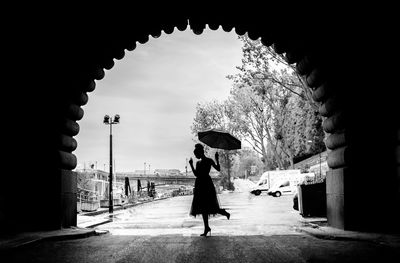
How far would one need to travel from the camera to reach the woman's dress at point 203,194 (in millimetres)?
10922

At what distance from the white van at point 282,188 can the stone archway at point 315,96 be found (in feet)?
131

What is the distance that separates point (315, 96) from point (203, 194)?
4.21 meters

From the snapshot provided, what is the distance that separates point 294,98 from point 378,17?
119 ft

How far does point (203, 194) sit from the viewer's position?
35.9 ft

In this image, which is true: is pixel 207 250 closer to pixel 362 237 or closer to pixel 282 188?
pixel 362 237

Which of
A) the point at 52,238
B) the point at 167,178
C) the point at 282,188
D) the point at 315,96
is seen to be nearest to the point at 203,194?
the point at 52,238

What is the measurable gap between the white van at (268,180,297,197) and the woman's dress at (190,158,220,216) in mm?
41918

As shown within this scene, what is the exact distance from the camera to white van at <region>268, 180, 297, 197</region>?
52.1 m

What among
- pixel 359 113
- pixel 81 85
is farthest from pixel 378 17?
pixel 81 85

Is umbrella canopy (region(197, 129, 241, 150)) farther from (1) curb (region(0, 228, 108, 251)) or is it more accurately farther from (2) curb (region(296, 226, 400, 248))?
(1) curb (region(0, 228, 108, 251))

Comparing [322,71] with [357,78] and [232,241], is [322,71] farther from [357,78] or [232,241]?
[232,241]

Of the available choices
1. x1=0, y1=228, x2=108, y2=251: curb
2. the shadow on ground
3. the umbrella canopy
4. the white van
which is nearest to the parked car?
the white van

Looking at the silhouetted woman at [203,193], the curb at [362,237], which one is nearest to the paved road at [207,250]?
the curb at [362,237]

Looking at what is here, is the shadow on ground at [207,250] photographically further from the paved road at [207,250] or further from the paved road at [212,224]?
the paved road at [212,224]
